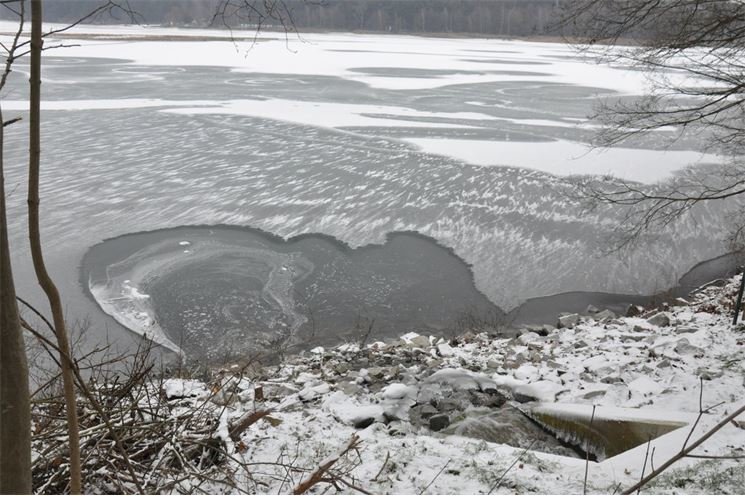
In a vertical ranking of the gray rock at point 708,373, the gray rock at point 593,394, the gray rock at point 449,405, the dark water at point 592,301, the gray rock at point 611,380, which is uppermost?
the gray rock at point 708,373

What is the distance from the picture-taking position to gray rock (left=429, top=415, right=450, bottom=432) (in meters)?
4.62

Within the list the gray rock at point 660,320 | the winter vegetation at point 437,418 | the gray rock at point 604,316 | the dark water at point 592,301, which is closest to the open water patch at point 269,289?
the dark water at point 592,301

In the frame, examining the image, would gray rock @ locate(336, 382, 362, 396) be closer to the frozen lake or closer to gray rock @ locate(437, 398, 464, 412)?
gray rock @ locate(437, 398, 464, 412)

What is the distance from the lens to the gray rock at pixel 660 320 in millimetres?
7445

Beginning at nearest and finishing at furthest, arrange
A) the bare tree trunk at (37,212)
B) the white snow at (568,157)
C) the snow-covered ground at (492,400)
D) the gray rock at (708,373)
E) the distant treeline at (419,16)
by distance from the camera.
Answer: the bare tree trunk at (37,212)
the snow-covered ground at (492,400)
the gray rock at (708,373)
the white snow at (568,157)
the distant treeline at (419,16)

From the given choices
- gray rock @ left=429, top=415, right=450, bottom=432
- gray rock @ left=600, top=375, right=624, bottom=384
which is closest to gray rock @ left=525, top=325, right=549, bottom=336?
gray rock @ left=600, top=375, right=624, bottom=384

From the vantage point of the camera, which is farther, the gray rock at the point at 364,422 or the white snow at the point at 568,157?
the white snow at the point at 568,157

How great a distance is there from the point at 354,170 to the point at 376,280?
17.2 ft

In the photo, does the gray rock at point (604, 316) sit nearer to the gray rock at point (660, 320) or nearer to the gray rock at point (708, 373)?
the gray rock at point (660, 320)

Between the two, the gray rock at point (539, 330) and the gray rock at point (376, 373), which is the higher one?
the gray rock at point (376, 373)

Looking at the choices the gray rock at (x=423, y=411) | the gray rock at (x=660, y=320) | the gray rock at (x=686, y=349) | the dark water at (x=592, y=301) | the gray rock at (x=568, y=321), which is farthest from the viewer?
the dark water at (x=592, y=301)

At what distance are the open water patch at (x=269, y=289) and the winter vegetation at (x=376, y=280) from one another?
5 centimetres

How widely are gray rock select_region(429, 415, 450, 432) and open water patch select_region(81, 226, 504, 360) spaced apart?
2.88 m

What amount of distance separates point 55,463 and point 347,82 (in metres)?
24.9
